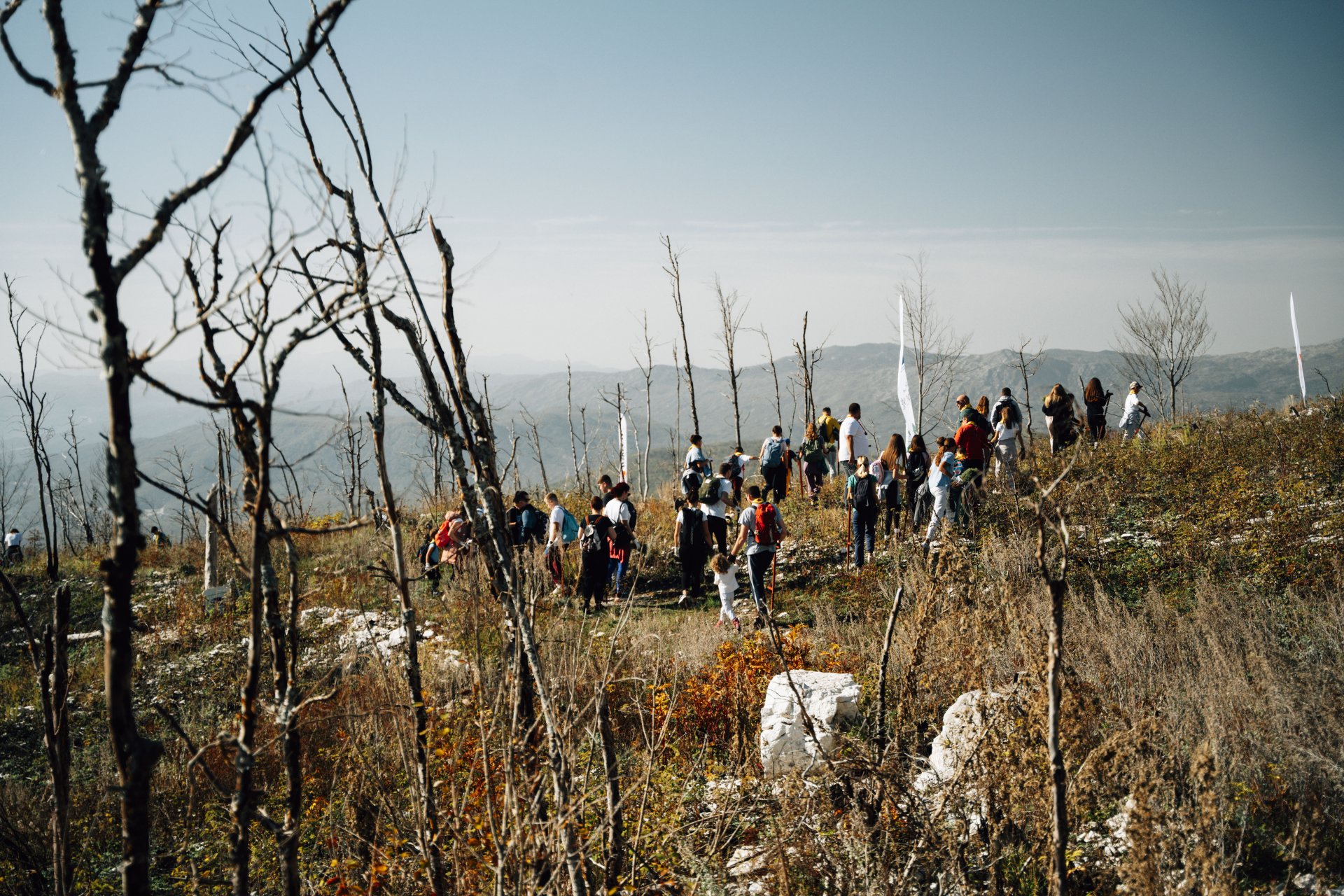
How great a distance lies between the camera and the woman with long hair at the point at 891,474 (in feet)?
38.3

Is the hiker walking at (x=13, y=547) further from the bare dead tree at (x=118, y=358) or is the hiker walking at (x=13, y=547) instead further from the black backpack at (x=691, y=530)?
the bare dead tree at (x=118, y=358)

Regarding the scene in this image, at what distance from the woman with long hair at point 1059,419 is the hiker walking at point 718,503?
231 inches

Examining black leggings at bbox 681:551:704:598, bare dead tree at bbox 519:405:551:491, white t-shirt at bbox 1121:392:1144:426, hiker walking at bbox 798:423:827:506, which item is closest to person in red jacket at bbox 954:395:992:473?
hiker walking at bbox 798:423:827:506

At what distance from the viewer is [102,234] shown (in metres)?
2.05

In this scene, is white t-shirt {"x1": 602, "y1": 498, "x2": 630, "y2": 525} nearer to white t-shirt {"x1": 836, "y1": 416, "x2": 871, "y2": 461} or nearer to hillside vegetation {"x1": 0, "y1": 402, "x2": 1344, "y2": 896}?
hillside vegetation {"x1": 0, "y1": 402, "x2": 1344, "y2": 896}

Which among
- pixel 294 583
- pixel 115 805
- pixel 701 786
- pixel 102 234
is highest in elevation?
pixel 102 234

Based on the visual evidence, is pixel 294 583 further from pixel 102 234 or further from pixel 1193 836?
pixel 1193 836

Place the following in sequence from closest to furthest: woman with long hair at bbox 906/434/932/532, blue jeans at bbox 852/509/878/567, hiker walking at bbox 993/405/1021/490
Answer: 1. blue jeans at bbox 852/509/878/567
2. woman with long hair at bbox 906/434/932/532
3. hiker walking at bbox 993/405/1021/490

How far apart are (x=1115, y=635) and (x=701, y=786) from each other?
4.22 metres

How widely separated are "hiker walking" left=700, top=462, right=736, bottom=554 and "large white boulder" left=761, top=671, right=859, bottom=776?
3779mm

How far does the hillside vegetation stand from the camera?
3.74 meters

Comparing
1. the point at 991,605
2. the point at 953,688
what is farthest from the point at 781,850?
the point at 991,605

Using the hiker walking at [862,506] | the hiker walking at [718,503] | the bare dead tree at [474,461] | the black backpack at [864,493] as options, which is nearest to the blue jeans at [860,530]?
the hiker walking at [862,506]

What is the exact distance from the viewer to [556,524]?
33.7 feet
